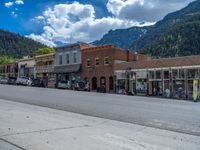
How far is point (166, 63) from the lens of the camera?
44.2 meters

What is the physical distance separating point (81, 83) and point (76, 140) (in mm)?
43984

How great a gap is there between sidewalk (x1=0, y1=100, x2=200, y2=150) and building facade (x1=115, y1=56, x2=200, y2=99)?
2615cm

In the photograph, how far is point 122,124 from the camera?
13000 millimetres

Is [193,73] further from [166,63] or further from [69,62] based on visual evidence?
[69,62]

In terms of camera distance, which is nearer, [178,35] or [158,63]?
[158,63]

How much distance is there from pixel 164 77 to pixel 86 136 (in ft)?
119

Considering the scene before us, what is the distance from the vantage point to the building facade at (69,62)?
201ft

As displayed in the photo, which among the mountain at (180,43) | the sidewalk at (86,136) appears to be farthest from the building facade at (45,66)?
the sidewalk at (86,136)

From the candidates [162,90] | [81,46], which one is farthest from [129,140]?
[81,46]

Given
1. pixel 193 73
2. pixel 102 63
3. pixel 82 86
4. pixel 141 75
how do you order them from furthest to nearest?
1. pixel 102 63
2. pixel 82 86
3. pixel 141 75
4. pixel 193 73

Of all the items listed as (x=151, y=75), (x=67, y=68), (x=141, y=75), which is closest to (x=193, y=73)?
(x=151, y=75)

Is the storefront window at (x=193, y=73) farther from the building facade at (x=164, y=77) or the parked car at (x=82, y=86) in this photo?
the parked car at (x=82, y=86)

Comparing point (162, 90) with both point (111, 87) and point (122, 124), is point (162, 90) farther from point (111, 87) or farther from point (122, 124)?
point (122, 124)

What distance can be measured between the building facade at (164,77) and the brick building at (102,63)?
2408 mm
